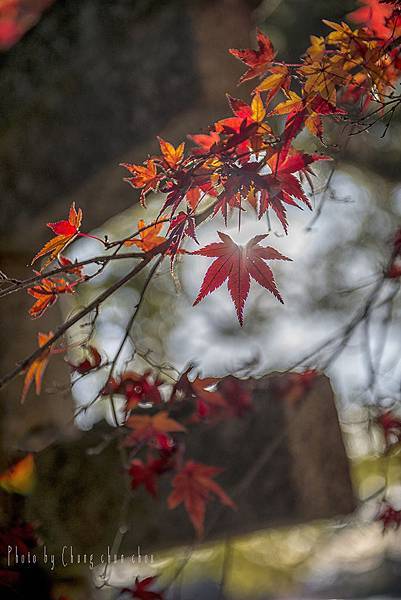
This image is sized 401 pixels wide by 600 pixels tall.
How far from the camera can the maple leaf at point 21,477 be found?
123cm

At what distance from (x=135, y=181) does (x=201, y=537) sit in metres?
0.69

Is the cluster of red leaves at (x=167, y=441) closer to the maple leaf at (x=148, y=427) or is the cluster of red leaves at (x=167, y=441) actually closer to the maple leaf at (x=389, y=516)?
the maple leaf at (x=148, y=427)

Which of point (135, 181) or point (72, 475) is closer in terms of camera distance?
point (135, 181)

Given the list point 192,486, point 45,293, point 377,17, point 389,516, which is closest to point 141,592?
point 192,486

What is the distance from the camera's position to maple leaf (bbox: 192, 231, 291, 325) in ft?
2.16

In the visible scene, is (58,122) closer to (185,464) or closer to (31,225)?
(31,225)

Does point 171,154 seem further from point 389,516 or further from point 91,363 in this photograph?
point 389,516

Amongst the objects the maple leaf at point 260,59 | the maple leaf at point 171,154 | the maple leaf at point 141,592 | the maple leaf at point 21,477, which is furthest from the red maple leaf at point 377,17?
the maple leaf at point 21,477

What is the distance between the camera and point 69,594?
1.20 metres

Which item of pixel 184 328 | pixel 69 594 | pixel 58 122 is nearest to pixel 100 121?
pixel 58 122

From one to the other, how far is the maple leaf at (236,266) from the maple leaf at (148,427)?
0.40 metres

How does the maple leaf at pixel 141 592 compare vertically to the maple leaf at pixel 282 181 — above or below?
below

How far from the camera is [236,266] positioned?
2.21 ft

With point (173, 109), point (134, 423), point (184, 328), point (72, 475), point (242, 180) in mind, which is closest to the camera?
point (242, 180)
